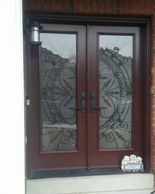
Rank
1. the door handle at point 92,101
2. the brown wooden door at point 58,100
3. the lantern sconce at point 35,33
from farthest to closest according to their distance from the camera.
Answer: the door handle at point 92,101, the brown wooden door at point 58,100, the lantern sconce at point 35,33

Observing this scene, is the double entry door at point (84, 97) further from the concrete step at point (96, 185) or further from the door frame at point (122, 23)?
the concrete step at point (96, 185)

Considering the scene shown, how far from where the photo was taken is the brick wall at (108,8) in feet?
14.6

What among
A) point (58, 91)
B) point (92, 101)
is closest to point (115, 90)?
point (92, 101)

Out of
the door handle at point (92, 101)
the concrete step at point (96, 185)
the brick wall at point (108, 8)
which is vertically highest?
the brick wall at point (108, 8)

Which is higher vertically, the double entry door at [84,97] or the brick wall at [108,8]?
the brick wall at [108,8]

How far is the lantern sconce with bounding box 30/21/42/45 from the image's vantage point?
4441mm

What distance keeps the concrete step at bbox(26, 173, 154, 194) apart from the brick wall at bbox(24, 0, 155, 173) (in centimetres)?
25

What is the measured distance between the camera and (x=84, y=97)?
4.81m

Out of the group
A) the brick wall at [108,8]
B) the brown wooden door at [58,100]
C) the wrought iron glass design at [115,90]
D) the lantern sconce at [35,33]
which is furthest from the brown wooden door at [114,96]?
the lantern sconce at [35,33]

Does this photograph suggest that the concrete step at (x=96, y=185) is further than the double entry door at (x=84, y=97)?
No

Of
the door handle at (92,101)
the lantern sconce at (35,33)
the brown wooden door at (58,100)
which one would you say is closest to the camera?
the lantern sconce at (35,33)

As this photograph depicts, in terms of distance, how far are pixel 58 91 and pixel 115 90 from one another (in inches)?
30.4

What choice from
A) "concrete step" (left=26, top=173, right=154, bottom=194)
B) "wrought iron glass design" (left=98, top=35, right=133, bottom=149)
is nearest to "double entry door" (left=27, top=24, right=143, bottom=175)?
"wrought iron glass design" (left=98, top=35, right=133, bottom=149)

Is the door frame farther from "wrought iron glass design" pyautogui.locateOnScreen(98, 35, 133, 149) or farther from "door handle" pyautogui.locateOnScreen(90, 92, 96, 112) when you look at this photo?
"door handle" pyautogui.locateOnScreen(90, 92, 96, 112)
